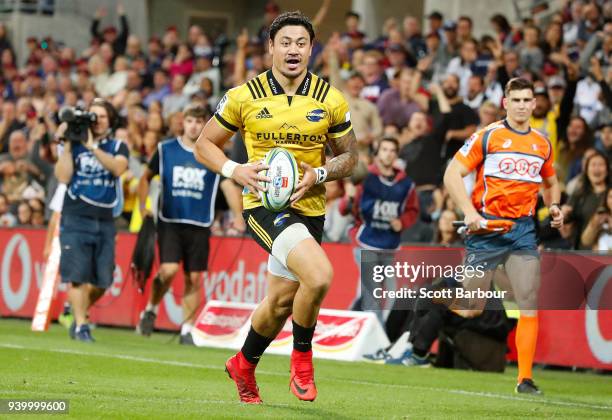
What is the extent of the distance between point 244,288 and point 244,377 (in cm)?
842

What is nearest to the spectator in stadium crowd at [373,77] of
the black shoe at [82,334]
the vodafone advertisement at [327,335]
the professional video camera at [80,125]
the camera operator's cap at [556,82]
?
the camera operator's cap at [556,82]

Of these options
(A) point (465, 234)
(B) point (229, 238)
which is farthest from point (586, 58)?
(A) point (465, 234)

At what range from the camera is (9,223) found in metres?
21.0

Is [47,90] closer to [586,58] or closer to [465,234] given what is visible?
[586,58]

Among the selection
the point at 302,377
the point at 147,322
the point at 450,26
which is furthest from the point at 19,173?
the point at 302,377

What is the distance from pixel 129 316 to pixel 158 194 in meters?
3.46

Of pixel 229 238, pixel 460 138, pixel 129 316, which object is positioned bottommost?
pixel 129 316

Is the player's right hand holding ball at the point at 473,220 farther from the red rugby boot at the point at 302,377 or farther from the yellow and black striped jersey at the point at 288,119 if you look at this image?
the red rugby boot at the point at 302,377

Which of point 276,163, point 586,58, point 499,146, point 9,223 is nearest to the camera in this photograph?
point 276,163

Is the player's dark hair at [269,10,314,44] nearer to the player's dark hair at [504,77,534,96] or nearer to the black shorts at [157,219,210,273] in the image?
the player's dark hair at [504,77,534,96]

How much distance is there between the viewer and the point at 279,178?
8.27 m

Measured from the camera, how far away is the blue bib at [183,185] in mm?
15281

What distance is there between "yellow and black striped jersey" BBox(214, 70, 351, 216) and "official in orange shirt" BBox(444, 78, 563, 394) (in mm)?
2460

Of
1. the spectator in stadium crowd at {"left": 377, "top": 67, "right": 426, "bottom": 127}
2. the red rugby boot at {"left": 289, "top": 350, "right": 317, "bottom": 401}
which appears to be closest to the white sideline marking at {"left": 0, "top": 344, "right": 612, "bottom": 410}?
the red rugby boot at {"left": 289, "top": 350, "right": 317, "bottom": 401}
